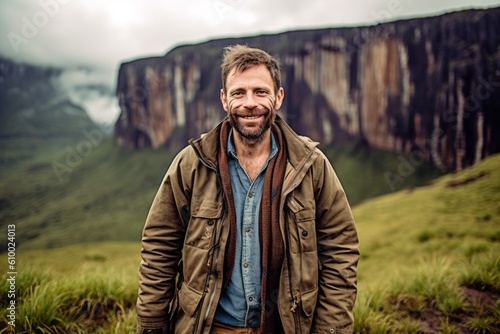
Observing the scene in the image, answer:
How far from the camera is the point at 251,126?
8.87 feet

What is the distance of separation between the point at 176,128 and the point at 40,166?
73.6 meters

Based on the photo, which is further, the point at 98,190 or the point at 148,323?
the point at 98,190

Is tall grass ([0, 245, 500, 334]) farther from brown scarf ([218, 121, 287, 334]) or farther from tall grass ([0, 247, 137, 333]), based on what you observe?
brown scarf ([218, 121, 287, 334])

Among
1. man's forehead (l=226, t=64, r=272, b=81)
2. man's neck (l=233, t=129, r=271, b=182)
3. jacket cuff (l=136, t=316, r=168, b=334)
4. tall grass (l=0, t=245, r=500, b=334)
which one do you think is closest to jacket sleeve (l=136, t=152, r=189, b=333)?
jacket cuff (l=136, t=316, r=168, b=334)

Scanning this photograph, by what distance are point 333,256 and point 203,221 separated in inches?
43.4

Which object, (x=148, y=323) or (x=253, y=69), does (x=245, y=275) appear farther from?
(x=253, y=69)

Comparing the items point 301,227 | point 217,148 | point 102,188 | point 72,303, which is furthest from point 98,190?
point 301,227

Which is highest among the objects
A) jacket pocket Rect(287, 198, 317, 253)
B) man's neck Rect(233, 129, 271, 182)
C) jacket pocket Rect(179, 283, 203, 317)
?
man's neck Rect(233, 129, 271, 182)

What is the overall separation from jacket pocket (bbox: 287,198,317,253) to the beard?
628 millimetres

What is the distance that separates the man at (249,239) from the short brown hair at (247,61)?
12 mm

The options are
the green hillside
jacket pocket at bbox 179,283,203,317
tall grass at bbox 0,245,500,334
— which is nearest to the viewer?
jacket pocket at bbox 179,283,203,317

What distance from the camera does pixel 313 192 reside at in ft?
8.63

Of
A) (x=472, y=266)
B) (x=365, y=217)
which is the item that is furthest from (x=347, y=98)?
(x=472, y=266)

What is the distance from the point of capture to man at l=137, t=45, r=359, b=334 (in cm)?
253
